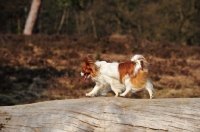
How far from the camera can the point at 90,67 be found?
5.94 meters

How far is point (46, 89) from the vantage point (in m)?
13.7

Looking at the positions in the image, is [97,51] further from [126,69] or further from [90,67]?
[126,69]

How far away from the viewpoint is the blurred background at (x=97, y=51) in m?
13.8

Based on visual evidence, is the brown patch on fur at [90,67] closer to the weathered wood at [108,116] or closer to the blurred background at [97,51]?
the weathered wood at [108,116]

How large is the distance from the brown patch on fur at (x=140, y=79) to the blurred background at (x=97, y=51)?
6.69m

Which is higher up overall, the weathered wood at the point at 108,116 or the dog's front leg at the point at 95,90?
the dog's front leg at the point at 95,90

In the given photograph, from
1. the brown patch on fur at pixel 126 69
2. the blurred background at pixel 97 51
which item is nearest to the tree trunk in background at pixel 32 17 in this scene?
the blurred background at pixel 97 51

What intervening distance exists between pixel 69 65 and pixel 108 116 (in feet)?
44.1

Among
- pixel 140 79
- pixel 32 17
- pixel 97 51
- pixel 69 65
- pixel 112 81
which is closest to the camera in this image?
pixel 140 79

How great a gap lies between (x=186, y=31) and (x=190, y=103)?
3678 cm

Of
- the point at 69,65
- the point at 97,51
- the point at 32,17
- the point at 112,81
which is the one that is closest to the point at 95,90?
the point at 112,81

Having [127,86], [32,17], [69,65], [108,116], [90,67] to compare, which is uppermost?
[32,17]

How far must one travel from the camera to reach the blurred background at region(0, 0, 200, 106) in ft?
45.2

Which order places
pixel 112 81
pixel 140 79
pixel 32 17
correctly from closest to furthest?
pixel 140 79
pixel 112 81
pixel 32 17
